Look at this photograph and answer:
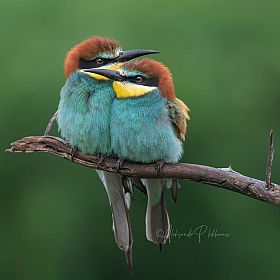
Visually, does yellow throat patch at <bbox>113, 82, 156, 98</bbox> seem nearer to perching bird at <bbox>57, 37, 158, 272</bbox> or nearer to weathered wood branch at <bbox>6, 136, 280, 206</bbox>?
perching bird at <bbox>57, 37, 158, 272</bbox>

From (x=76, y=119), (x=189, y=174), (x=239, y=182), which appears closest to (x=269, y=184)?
(x=239, y=182)

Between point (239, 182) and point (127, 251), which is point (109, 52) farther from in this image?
point (127, 251)

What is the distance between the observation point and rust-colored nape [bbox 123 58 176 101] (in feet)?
7.23

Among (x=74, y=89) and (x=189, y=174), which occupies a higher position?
(x=74, y=89)

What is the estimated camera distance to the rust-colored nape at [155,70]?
2203 mm

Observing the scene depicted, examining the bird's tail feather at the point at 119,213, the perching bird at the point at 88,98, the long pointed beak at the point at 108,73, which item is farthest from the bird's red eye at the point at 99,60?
the bird's tail feather at the point at 119,213

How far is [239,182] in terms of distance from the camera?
1.98 m

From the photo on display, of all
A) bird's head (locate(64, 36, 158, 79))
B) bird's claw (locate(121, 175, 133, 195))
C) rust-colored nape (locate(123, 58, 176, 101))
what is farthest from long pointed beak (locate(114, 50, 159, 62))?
bird's claw (locate(121, 175, 133, 195))

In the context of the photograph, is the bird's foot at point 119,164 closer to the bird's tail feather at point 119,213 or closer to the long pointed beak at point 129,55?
the bird's tail feather at point 119,213

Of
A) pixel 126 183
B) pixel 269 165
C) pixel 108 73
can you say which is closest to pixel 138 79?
pixel 108 73

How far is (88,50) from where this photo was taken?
88.2 inches

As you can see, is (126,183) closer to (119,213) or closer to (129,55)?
Result: (119,213)

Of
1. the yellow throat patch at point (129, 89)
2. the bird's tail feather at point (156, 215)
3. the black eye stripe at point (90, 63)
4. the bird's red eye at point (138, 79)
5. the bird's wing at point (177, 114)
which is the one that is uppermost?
the black eye stripe at point (90, 63)

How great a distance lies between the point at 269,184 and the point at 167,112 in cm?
66
